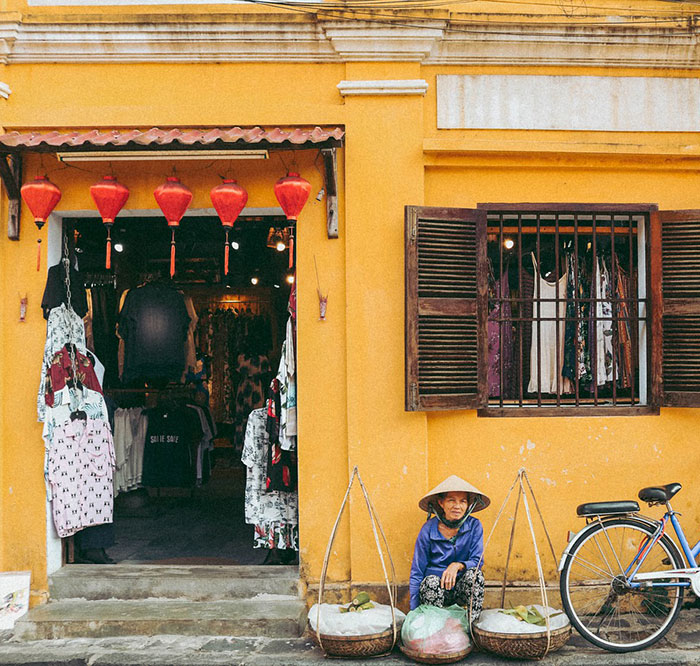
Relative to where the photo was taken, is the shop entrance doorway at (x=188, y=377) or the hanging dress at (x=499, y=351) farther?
the shop entrance doorway at (x=188, y=377)

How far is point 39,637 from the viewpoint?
563 cm

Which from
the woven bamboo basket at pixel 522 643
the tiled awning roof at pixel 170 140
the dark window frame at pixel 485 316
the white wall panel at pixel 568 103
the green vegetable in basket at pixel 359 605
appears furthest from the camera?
the white wall panel at pixel 568 103

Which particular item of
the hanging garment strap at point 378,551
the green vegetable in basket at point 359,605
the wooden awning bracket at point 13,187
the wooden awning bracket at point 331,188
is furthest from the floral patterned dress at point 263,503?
the wooden awning bracket at point 13,187

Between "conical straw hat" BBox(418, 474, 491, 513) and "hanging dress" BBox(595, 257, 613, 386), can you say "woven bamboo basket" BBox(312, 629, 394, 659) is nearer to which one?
"conical straw hat" BBox(418, 474, 491, 513)

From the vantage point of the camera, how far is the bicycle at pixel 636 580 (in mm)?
5352

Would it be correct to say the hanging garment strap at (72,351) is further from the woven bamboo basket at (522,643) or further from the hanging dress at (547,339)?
the hanging dress at (547,339)

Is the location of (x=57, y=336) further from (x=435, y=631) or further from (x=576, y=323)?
(x=576, y=323)

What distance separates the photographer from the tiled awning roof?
218 inches

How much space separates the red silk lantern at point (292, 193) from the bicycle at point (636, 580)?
11.5 ft

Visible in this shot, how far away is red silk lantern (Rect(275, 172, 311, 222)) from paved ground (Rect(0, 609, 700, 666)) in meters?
3.62

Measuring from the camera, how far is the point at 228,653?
530 cm

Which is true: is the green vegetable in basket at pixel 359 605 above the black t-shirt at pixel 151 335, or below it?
below

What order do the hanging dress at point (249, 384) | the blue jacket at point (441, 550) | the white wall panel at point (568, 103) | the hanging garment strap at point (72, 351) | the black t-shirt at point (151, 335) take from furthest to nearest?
the hanging dress at point (249, 384), the black t-shirt at point (151, 335), the hanging garment strap at point (72, 351), the white wall panel at point (568, 103), the blue jacket at point (441, 550)

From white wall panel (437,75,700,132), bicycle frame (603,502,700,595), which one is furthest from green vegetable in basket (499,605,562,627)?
white wall panel (437,75,700,132)
